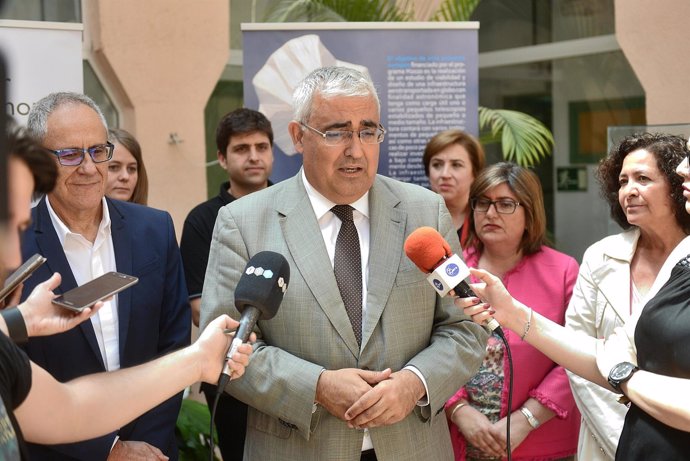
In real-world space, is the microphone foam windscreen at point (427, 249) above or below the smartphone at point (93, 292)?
above

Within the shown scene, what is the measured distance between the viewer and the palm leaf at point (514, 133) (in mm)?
6297

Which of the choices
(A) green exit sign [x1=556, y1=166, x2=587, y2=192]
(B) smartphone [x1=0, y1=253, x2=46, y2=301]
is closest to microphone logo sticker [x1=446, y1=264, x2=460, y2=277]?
(B) smartphone [x1=0, y1=253, x2=46, y2=301]

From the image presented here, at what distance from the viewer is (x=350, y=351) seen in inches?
99.8

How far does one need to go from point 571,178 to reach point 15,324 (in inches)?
241

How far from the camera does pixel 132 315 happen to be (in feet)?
9.28

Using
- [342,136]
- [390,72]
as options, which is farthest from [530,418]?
[390,72]

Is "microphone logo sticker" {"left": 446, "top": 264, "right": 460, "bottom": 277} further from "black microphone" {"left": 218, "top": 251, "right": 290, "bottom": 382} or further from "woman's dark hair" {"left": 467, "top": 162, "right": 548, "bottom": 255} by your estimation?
"woman's dark hair" {"left": 467, "top": 162, "right": 548, "bottom": 255}

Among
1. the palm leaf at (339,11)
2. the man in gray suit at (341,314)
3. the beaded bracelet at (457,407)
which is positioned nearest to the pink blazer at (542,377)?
the beaded bracelet at (457,407)

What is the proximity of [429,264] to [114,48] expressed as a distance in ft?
13.7

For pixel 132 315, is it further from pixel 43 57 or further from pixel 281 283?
pixel 43 57

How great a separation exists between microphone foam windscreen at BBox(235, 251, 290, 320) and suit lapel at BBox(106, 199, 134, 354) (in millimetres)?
776

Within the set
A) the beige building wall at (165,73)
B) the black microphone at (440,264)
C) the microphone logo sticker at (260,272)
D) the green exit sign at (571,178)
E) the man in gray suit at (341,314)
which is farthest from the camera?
the green exit sign at (571,178)

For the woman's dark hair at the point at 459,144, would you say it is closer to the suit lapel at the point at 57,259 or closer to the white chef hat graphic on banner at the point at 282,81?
the white chef hat graphic on banner at the point at 282,81

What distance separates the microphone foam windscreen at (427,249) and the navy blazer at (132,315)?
106 cm
